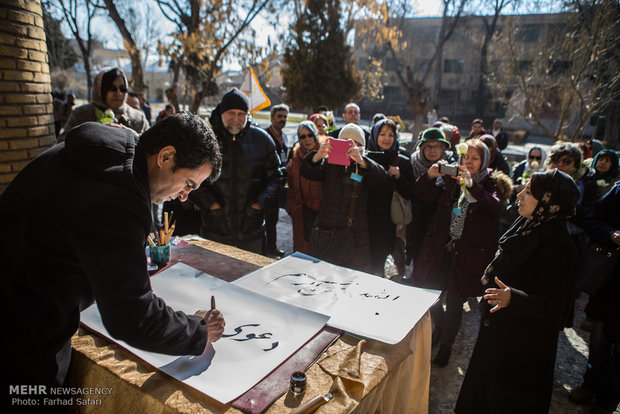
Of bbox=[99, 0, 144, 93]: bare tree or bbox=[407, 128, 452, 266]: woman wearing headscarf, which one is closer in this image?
bbox=[407, 128, 452, 266]: woman wearing headscarf

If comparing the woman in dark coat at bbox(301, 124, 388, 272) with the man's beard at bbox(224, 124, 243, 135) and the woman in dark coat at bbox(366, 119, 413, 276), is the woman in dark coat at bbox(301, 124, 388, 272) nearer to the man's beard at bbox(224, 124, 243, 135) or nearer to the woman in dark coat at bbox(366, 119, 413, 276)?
the woman in dark coat at bbox(366, 119, 413, 276)

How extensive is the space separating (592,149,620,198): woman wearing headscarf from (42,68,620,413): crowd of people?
0.01 m

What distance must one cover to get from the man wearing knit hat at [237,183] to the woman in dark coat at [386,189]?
0.89 metres

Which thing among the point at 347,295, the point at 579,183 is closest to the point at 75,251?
the point at 347,295

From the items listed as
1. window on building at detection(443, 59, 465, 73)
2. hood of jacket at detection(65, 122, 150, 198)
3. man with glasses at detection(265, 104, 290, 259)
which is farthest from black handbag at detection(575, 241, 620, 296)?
window on building at detection(443, 59, 465, 73)

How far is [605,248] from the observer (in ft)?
8.92

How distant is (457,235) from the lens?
288 cm

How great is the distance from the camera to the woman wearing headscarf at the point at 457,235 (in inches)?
110

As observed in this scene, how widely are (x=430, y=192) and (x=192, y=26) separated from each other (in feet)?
22.6

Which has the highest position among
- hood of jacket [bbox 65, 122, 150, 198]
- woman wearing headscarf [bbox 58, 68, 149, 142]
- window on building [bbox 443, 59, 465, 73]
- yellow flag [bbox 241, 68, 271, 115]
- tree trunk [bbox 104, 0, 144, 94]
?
window on building [bbox 443, 59, 465, 73]

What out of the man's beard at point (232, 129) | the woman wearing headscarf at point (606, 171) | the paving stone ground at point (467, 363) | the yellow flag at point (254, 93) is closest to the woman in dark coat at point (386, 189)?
the paving stone ground at point (467, 363)

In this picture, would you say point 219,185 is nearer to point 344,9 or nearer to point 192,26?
point 192,26

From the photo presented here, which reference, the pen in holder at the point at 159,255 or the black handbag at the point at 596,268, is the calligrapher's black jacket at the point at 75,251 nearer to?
the pen in holder at the point at 159,255

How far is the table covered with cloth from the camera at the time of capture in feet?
3.54
